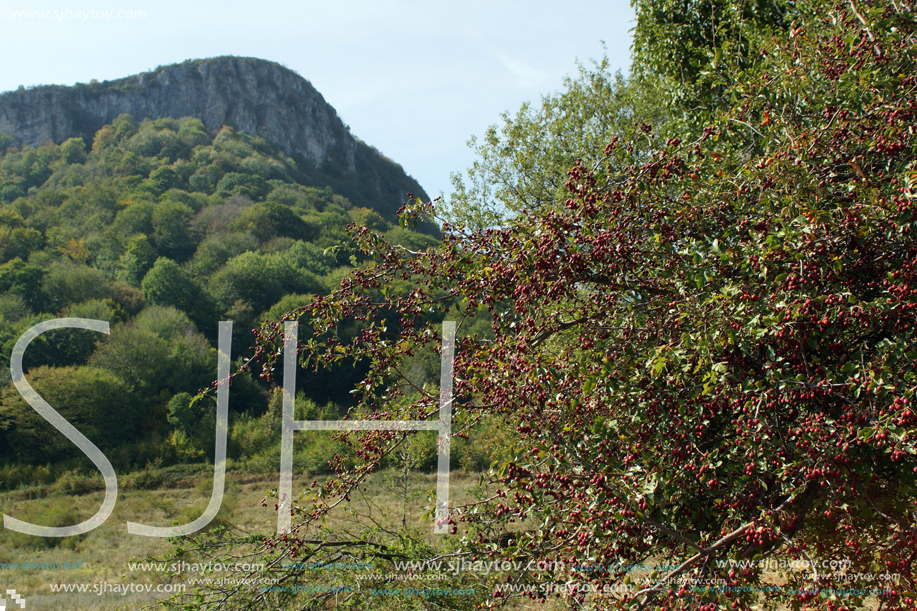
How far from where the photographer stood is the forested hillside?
1346 inches

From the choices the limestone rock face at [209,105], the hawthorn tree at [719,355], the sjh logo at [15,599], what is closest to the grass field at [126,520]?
the sjh logo at [15,599]

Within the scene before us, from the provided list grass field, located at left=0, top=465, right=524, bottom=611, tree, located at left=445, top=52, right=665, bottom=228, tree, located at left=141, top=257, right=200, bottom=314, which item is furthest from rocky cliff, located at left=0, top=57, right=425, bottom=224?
tree, located at left=445, top=52, right=665, bottom=228

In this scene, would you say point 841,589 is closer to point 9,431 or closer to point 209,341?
point 9,431

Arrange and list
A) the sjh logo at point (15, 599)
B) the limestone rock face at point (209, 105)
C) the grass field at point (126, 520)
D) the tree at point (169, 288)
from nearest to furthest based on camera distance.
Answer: the grass field at point (126, 520)
the sjh logo at point (15, 599)
the tree at point (169, 288)
the limestone rock face at point (209, 105)

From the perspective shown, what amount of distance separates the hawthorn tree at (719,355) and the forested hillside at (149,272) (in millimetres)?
1326

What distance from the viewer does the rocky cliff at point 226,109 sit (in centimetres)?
8275

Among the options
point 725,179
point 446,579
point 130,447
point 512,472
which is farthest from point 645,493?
point 130,447

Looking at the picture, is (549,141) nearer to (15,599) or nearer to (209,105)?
(15,599)

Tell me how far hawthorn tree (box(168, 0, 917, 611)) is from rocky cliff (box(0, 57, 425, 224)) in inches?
3137

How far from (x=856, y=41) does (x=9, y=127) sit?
102 metres

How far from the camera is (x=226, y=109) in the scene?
3760 inches

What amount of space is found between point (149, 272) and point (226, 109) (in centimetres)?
5500

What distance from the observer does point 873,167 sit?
288cm

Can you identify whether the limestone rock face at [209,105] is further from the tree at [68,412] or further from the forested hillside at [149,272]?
the tree at [68,412]
